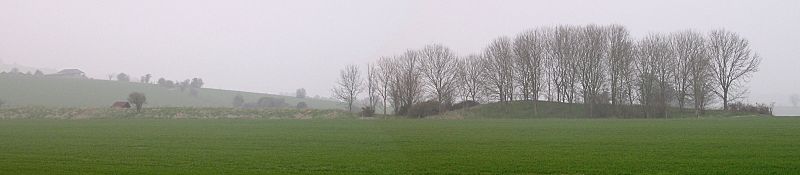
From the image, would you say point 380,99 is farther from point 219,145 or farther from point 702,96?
point 219,145

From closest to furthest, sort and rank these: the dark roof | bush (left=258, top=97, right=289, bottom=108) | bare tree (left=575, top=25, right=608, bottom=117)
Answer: bare tree (left=575, top=25, right=608, bottom=117)
bush (left=258, top=97, right=289, bottom=108)
the dark roof

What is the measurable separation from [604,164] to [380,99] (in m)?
65.1

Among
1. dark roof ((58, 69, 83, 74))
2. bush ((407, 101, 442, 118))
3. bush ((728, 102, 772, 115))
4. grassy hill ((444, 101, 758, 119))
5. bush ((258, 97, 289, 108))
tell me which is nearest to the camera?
bush ((728, 102, 772, 115))

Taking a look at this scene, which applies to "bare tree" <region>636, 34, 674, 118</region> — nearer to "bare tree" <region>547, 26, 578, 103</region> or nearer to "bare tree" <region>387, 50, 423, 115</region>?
"bare tree" <region>547, 26, 578, 103</region>

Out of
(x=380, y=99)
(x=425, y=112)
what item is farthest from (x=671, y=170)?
(x=380, y=99)

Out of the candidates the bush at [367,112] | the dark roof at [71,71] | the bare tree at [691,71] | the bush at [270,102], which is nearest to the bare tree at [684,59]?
the bare tree at [691,71]

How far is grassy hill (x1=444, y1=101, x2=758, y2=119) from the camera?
221 ft

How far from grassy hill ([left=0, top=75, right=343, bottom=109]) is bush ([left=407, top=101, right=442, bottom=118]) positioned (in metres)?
48.9

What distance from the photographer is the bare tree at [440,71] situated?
7694 centimetres

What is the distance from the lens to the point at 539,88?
72.9m

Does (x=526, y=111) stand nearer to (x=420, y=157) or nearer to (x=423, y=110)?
(x=423, y=110)

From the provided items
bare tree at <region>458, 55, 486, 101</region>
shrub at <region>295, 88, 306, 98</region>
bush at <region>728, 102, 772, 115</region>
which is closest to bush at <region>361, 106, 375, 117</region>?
bare tree at <region>458, 55, 486, 101</region>

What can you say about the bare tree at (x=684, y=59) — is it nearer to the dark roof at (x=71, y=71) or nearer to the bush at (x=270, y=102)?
the bush at (x=270, y=102)

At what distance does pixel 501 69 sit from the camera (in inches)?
2921
